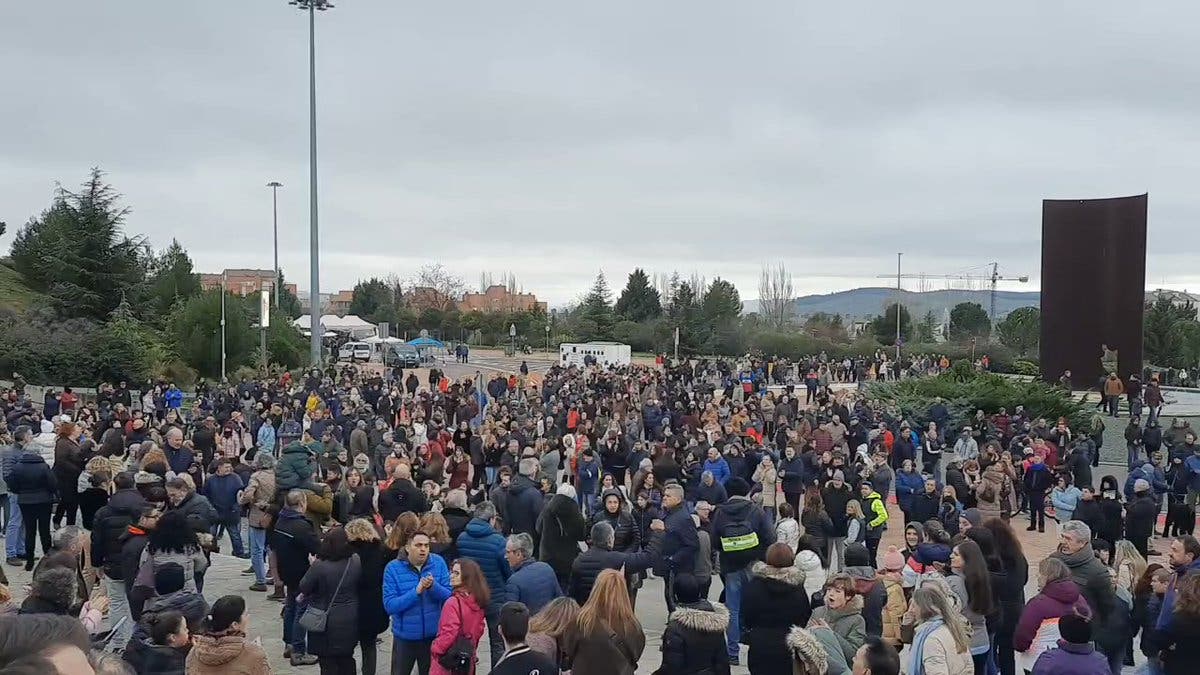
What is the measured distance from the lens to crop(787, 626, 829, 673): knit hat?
5105 millimetres

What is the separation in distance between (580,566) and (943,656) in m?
2.52

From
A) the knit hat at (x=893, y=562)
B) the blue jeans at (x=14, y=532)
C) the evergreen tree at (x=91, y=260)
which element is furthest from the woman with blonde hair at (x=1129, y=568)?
the evergreen tree at (x=91, y=260)

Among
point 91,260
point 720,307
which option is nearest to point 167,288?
point 91,260

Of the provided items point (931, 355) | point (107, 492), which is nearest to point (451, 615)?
point (107, 492)

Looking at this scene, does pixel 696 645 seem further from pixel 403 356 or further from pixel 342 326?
pixel 342 326

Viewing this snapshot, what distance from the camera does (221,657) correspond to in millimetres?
4719

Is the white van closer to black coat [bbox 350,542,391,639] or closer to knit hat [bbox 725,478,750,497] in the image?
knit hat [bbox 725,478,750,497]

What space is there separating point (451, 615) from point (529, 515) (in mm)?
3666

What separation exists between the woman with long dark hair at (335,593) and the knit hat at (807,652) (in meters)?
2.90

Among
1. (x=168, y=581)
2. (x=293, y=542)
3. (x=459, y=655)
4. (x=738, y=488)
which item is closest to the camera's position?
(x=168, y=581)

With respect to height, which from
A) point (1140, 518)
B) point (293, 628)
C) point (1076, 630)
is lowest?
point (293, 628)

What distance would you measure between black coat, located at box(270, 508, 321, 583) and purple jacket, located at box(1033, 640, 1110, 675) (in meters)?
5.04

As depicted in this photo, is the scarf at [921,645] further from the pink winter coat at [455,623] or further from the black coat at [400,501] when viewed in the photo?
the black coat at [400,501]

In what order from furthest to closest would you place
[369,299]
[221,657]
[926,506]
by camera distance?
[369,299]
[926,506]
[221,657]
